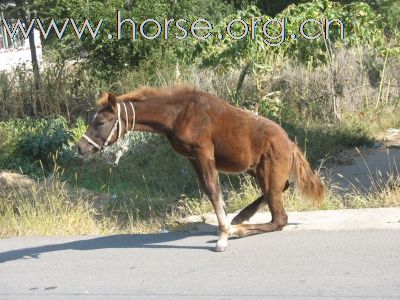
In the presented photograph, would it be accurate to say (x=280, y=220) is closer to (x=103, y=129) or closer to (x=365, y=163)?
(x=103, y=129)

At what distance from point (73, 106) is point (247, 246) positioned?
10954mm

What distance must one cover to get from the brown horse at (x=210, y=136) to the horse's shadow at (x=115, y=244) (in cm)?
76

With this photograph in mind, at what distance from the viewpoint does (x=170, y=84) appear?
53.0ft

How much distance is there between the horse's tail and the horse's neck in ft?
4.47

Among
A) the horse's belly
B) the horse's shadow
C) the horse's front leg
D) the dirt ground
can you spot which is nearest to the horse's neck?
the horse's front leg

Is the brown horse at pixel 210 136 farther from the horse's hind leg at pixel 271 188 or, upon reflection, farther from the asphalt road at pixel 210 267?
the asphalt road at pixel 210 267

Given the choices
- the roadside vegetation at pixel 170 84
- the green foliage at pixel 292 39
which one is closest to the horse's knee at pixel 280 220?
the roadside vegetation at pixel 170 84

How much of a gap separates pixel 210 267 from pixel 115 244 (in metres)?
1.64

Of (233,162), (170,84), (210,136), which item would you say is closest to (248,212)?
(233,162)

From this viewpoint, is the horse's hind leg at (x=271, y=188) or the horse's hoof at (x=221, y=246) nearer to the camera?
the horse's hoof at (x=221, y=246)

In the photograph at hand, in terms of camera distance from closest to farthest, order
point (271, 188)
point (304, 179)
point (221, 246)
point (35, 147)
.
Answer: point (221, 246)
point (271, 188)
point (304, 179)
point (35, 147)

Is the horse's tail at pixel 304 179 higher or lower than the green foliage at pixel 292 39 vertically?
lower

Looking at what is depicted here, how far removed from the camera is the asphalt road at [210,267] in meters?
6.32

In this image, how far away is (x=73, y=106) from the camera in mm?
17953
